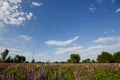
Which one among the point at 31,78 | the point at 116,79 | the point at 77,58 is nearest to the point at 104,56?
the point at 77,58

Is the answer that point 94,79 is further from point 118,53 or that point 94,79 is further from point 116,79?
point 118,53

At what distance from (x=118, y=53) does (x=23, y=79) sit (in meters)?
66.3

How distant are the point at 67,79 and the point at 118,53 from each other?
212 ft

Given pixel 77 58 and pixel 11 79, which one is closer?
pixel 11 79

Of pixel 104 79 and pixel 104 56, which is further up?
pixel 104 56

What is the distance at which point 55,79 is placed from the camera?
611 centimetres

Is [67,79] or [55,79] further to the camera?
[67,79]

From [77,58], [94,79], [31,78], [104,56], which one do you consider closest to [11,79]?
[31,78]

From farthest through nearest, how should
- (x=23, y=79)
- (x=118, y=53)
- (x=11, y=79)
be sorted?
(x=118, y=53) < (x=23, y=79) < (x=11, y=79)

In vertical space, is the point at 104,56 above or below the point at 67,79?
above

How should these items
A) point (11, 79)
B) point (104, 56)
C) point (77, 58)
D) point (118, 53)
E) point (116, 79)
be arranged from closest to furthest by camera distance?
1. point (11, 79)
2. point (116, 79)
3. point (104, 56)
4. point (118, 53)
5. point (77, 58)

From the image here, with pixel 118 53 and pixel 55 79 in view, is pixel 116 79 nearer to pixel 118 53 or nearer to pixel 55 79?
pixel 55 79

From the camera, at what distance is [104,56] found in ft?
208

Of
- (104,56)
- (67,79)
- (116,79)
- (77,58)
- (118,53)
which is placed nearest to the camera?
(67,79)
